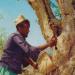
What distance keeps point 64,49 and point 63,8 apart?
0.57m

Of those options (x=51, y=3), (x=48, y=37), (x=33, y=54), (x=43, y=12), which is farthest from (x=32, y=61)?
(x=51, y=3)

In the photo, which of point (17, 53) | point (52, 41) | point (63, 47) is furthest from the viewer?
point (17, 53)

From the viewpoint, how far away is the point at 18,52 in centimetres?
467

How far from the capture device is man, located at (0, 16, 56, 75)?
4527mm

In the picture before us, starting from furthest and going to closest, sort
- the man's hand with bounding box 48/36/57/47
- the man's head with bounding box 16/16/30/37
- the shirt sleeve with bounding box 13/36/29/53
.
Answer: the man's head with bounding box 16/16/30/37 < the shirt sleeve with bounding box 13/36/29/53 < the man's hand with bounding box 48/36/57/47

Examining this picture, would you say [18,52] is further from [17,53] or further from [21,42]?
[21,42]

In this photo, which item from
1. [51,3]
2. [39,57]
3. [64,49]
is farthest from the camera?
[51,3]

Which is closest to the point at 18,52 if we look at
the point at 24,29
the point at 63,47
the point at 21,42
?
the point at 21,42

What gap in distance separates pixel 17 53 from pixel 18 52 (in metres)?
0.02

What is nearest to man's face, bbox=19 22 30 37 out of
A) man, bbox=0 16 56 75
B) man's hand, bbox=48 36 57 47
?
man, bbox=0 16 56 75

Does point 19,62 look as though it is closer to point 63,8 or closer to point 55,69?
point 55,69

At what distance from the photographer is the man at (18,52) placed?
453 cm

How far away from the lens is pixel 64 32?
4363 mm

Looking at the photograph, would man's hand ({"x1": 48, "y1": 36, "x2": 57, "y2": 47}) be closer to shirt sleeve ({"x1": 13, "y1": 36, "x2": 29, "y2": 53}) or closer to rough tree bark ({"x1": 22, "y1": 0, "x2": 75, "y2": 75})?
rough tree bark ({"x1": 22, "y1": 0, "x2": 75, "y2": 75})
